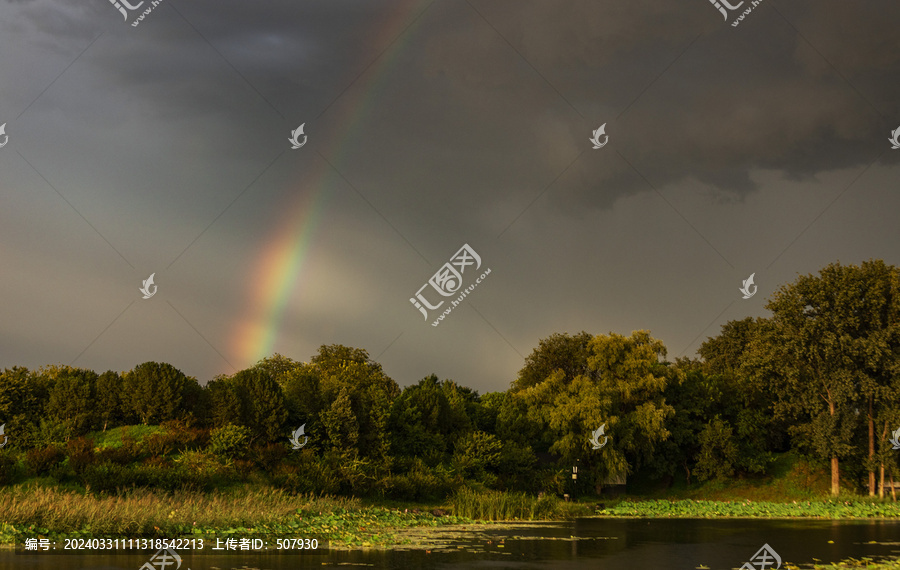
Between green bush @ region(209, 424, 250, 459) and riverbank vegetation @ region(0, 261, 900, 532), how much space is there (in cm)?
8

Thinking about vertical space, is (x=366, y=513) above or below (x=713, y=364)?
below

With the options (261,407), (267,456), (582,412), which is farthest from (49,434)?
(582,412)

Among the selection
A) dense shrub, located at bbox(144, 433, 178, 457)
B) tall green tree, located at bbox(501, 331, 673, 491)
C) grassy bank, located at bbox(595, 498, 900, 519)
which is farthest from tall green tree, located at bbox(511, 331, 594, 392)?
dense shrub, located at bbox(144, 433, 178, 457)

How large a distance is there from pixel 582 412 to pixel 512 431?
5.85 metres

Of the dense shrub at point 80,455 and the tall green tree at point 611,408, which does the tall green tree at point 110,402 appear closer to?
the dense shrub at point 80,455

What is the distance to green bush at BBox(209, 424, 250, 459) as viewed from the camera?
36.2 metres

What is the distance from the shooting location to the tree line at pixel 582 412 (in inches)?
1574

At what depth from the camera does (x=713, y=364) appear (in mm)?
90188

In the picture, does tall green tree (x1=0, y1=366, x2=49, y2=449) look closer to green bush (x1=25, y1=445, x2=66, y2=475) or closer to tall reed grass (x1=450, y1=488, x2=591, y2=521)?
green bush (x1=25, y1=445, x2=66, y2=475)

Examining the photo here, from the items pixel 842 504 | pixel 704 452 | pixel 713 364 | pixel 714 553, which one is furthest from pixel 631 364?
pixel 714 553

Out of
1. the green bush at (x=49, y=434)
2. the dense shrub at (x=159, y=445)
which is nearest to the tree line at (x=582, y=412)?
the green bush at (x=49, y=434)

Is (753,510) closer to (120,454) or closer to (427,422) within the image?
(427,422)

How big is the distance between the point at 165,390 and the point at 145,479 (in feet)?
33.1

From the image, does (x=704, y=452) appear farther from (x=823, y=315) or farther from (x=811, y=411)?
(x=823, y=315)
